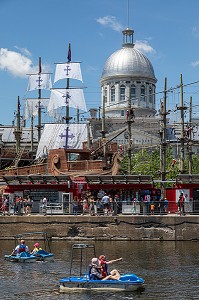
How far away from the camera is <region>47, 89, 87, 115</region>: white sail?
9012 centimetres

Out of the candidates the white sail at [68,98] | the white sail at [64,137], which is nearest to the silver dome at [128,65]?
the white sail at [68,98]

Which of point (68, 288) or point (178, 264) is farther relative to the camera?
point (178, 264)

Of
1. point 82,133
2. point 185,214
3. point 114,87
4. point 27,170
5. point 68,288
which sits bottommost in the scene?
point 68,288

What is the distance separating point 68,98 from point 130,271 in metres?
58.9

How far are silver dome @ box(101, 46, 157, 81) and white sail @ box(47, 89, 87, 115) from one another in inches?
2500

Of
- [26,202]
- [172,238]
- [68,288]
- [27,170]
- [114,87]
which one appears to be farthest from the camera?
[114,87]

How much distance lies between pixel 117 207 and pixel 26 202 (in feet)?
27.0

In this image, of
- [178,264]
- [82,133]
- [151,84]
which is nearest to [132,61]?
[151,84]

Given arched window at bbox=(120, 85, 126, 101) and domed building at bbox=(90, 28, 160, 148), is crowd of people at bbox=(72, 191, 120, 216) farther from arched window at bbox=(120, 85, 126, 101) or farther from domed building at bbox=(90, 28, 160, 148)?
arched window at bbox=(120, 85, 126, 101)

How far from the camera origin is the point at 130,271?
1300 inches

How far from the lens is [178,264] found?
1375 inches

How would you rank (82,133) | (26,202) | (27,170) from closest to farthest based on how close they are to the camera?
(26,202)
(27,170)
(82,133)

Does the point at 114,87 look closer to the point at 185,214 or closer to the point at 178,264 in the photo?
the point at 185,214

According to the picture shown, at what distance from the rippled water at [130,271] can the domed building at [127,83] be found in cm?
10807
